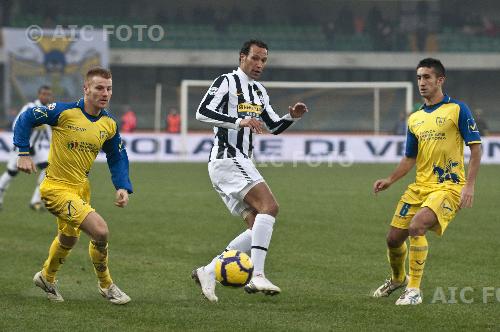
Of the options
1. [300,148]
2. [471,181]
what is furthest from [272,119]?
[300,148]

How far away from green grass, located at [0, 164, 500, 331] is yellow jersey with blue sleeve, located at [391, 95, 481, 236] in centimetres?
78

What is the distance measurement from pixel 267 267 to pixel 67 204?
293 centimetres

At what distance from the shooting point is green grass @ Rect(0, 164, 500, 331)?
7.01 meters

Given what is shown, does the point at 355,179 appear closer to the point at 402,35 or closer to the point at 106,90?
the point at 106,90

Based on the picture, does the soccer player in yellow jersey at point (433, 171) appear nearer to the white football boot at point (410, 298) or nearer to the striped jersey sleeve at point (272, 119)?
the white football boot at point (410, 298)

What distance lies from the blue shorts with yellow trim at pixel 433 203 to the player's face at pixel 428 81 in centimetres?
78

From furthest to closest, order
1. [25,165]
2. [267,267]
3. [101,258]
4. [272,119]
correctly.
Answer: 1. [267,267]
2. [272,119]
3. [101,258]
4. [25,165]

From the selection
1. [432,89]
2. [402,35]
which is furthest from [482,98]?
[432,89]

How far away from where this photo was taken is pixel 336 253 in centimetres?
1104

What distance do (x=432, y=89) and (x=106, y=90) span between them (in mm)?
2669

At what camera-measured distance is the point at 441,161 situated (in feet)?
26.0

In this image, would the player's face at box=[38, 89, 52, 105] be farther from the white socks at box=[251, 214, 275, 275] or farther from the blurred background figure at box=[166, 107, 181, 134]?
the blurred background figure at box=[166, 107, 181, 134]

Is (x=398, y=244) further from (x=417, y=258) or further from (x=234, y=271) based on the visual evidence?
(x=234, y=271)

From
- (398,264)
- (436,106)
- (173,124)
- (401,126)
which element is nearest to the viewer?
(436,106)
